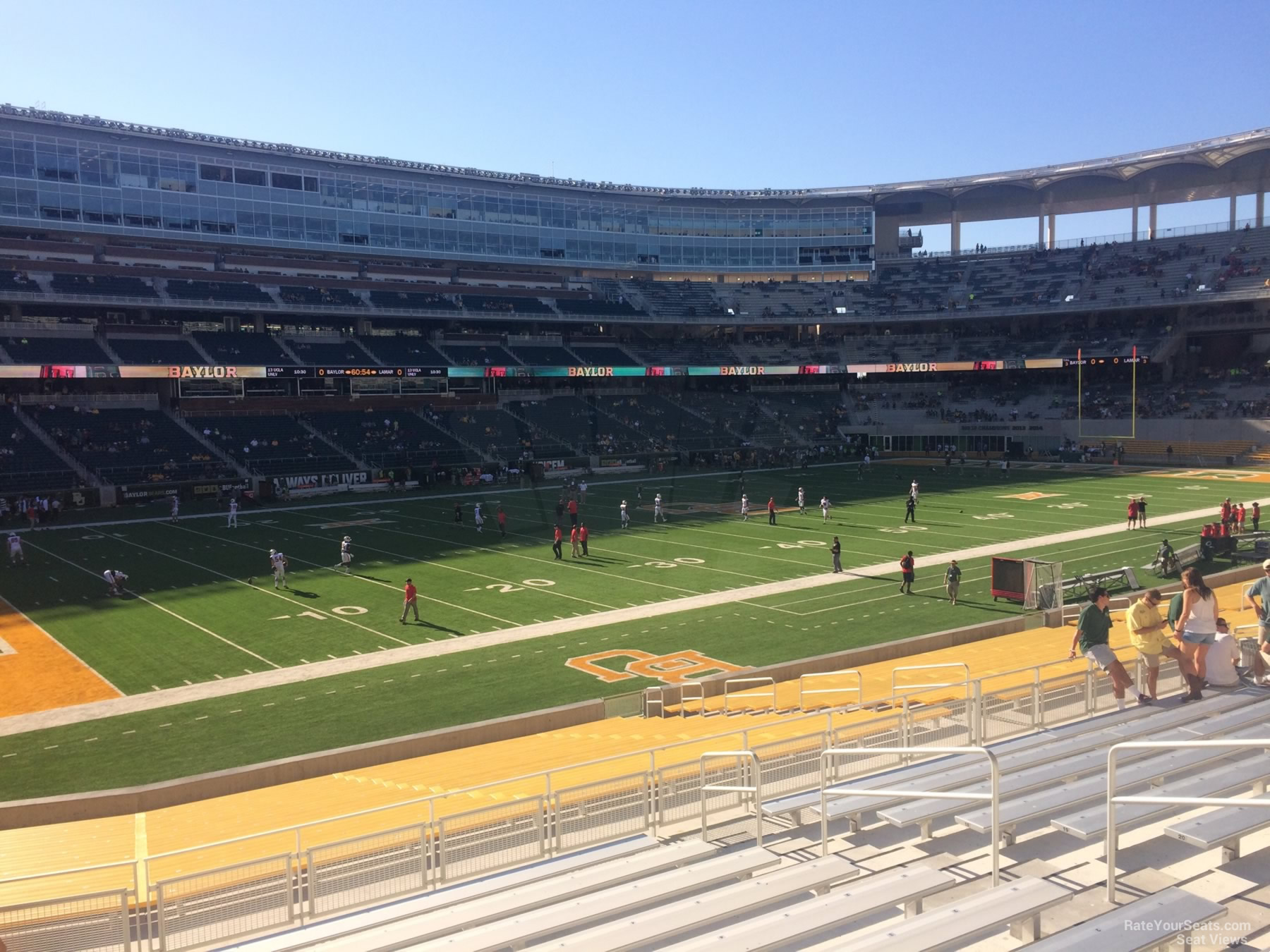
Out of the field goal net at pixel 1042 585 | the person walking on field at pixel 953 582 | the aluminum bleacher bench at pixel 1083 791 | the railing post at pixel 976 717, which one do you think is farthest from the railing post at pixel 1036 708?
the person walking on field at pixel 953 582

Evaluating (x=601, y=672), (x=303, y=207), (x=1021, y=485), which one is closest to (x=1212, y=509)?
(x=1021, y=485)

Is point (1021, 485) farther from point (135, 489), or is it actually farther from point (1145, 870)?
point (1145, 870)

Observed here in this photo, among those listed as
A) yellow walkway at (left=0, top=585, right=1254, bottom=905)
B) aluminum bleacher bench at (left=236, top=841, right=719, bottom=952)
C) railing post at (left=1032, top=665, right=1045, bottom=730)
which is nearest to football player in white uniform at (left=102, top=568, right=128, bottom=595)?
yellow walkway at (left=0, top=585, right=1254, bottom=905)

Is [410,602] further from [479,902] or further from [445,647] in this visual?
[479,902]

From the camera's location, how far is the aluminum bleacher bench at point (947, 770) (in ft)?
23.6

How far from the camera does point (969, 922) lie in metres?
4.78

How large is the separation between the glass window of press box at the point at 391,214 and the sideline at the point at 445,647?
4604 cm

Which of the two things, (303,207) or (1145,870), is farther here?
(303,207)

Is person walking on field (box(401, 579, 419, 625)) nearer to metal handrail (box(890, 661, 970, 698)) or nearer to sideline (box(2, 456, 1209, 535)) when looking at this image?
metal handrail (box(890, 661, 970, 698))

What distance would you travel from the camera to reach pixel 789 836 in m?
7.38

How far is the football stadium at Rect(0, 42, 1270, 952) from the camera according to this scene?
6.64 m

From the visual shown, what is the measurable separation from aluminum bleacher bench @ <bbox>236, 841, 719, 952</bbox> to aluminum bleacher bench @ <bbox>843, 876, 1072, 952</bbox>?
84.2 inches

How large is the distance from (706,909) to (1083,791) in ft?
8.92

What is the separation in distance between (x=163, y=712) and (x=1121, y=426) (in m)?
61.3
